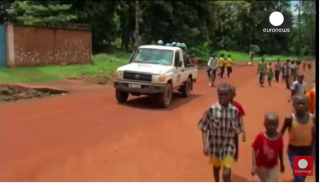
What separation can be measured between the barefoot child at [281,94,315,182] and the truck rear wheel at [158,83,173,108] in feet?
18.3

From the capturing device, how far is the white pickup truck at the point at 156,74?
29.4 ft

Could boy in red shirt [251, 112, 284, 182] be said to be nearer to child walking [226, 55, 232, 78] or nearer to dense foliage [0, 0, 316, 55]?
dense foliage [0, 0, 316, 55]

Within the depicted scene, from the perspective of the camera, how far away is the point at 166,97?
906 centimetres

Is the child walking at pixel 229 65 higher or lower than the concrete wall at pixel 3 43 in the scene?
lower

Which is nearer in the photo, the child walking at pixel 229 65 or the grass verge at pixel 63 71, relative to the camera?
the child walking at pixel 229 65

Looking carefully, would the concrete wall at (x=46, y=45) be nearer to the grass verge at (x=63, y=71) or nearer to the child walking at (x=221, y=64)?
the grass verge at (x=63, y=71)

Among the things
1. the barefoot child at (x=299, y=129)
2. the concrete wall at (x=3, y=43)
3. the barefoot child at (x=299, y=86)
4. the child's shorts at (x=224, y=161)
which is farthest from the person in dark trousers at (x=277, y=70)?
the concrete wall at (x=3, y=43)

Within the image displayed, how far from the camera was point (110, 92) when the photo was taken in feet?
37.1

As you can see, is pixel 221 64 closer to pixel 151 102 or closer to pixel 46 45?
pixel 151 102

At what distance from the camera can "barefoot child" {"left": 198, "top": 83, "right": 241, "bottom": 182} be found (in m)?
3.68

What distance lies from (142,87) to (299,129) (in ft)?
19.3

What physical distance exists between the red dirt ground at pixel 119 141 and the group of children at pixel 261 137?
180 mm

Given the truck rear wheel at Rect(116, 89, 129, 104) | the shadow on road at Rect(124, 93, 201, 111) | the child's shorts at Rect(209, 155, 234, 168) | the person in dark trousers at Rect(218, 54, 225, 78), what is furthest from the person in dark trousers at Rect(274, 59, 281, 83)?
the truck rear wheel at Rect(116, 89, 129, 104)

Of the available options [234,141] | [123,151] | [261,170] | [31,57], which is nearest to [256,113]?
[234,141]
